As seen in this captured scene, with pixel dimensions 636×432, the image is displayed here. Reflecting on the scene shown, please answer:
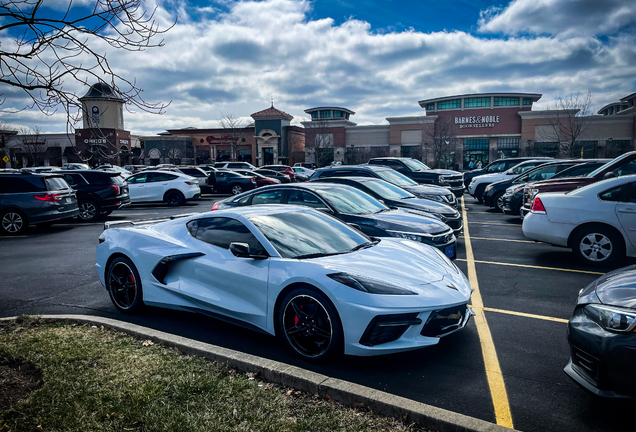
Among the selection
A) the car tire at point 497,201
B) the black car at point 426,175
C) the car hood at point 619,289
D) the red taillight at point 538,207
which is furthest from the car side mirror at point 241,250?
the black car at point 426,175

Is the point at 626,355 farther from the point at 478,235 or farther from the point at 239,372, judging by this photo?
the point at 478,235

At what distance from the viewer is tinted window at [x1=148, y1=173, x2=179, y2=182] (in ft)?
63.4

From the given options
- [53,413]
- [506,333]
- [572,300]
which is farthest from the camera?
[572,300]

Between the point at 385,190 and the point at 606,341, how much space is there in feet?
25.6

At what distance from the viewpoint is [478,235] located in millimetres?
11086

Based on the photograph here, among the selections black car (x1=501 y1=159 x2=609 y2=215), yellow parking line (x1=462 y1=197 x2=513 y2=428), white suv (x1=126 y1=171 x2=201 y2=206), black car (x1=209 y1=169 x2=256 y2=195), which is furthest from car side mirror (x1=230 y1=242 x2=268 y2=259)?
black car (x1=209 y1=169 x2=256 y2=195)

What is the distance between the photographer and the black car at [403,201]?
9.59 meters

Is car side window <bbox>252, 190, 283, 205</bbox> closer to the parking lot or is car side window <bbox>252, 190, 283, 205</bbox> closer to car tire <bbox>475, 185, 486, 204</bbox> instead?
the parking lot

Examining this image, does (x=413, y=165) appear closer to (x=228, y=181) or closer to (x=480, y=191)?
(x=480, y=191)

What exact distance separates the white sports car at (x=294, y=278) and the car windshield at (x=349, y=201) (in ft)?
7.85

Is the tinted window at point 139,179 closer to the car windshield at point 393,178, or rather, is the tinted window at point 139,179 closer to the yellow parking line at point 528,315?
the car windshield at point 393,178

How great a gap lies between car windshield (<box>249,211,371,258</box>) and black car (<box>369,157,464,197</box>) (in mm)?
12708

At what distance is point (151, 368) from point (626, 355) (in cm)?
342

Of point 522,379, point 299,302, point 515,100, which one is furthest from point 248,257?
point 515,100
